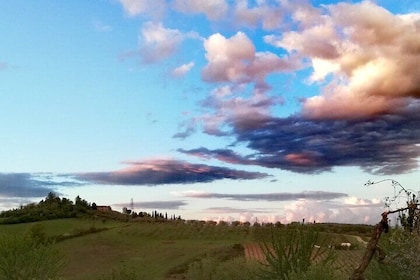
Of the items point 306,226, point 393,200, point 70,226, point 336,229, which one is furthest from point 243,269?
point 70,226

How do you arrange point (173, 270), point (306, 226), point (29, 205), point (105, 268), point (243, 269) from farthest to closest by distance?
1. point (29, 205)
2. point (105, 268)
3. point (173, 270)
4. point (243, 269)
5. point (306, 226)

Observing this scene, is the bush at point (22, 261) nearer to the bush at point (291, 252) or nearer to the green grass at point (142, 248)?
the bush at point (291, 252)

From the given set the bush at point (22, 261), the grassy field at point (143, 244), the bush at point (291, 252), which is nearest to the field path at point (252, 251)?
the grassy field at point (143, 244)

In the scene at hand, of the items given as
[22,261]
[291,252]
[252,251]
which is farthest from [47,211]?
[291,252]

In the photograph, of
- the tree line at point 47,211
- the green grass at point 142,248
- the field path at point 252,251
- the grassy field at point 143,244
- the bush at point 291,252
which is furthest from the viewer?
the tree line at point 47,211

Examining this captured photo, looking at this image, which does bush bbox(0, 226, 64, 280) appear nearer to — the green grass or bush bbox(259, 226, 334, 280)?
bush bbox(259, 226, 334, 280)

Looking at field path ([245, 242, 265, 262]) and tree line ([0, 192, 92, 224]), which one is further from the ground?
tree line ([0, 192, 92, 224])

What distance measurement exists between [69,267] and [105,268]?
604 cm

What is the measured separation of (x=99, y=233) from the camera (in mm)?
120500

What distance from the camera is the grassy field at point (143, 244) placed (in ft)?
274

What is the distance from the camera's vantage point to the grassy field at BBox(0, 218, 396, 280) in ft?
274

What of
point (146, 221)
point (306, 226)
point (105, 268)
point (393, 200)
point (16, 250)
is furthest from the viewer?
point (146, 221)

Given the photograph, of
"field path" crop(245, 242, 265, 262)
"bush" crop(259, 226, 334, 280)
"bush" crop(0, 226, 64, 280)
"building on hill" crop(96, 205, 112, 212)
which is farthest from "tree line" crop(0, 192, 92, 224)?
"bush" crop(259, 226, 334, 280)

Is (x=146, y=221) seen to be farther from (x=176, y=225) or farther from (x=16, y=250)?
(x=16, y=250)
